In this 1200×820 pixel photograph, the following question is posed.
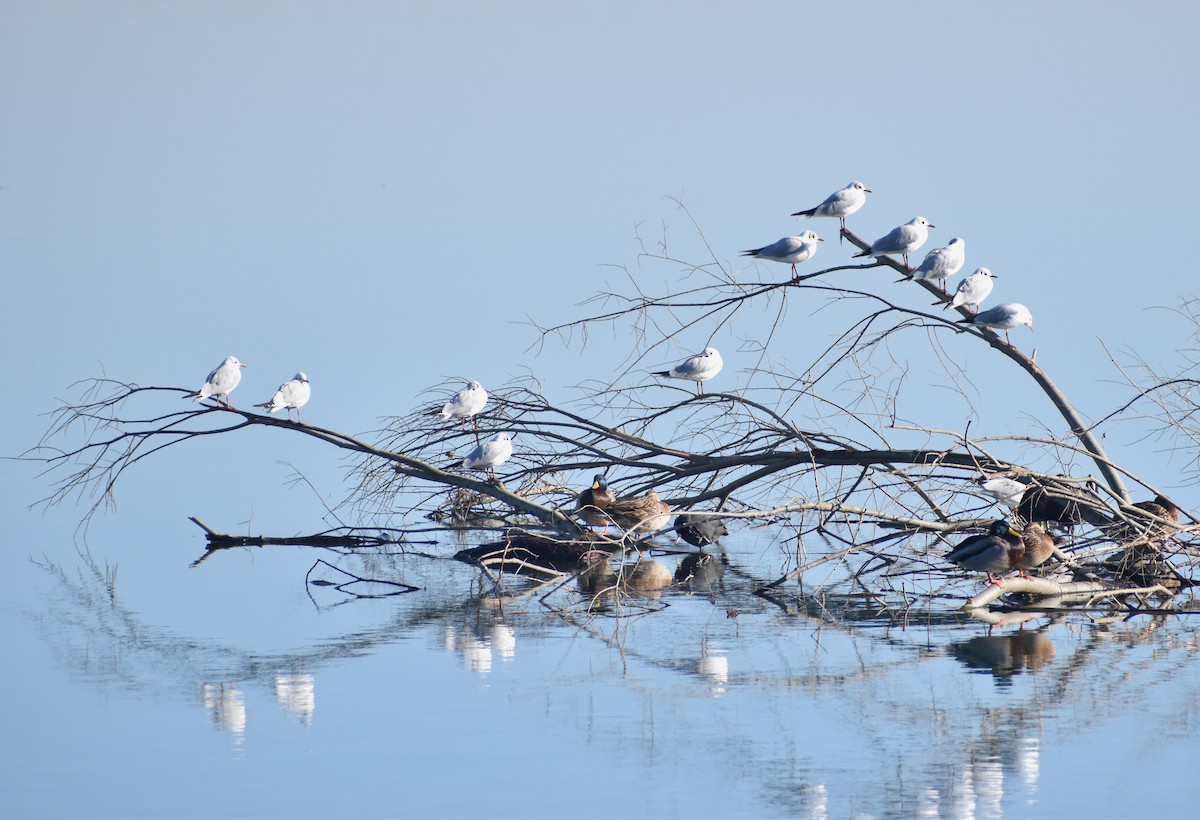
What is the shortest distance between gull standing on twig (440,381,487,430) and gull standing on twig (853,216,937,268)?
3.40 m

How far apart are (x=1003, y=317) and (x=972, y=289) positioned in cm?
45

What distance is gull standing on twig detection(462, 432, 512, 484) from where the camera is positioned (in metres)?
11.9

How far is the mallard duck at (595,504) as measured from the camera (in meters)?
12.1

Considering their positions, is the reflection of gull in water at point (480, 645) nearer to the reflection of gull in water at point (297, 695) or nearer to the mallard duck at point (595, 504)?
the reflection of gull in water at point (297, 695)

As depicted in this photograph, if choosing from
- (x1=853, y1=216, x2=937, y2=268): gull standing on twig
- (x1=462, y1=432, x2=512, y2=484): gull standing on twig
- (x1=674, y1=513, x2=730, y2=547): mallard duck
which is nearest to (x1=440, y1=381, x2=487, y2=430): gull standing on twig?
(x1=462, y1=432, x2=512, y2=484): gull standing on twig

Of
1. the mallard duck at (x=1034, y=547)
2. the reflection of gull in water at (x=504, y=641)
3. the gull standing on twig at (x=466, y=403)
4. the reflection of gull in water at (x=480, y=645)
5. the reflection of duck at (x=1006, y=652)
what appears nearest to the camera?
the reflection of duck at (x=1006, y=652)

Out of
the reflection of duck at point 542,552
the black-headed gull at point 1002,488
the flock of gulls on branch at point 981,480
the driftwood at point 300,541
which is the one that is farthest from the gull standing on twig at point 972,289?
the driftwood at point 300,541

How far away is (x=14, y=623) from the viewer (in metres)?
9.81

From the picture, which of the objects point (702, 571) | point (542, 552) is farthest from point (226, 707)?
point (702, 571)

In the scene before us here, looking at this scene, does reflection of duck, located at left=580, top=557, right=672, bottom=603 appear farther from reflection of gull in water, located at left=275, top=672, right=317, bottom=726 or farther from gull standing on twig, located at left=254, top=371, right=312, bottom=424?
gull standing on twig, located at left=254, top=371, right=312, bottom=424

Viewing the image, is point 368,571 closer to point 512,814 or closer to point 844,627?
point 844,627

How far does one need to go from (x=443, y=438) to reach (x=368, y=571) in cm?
154

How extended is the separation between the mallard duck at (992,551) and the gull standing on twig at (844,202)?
11.7ft

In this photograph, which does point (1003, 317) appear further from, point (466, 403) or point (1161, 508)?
point (466, 403)
